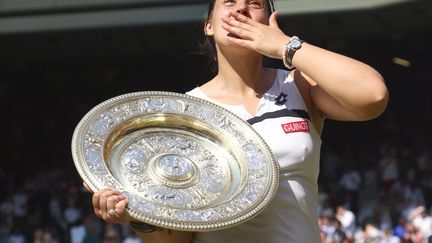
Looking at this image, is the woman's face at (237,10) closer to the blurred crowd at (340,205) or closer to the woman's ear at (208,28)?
the woman's ear at (208,28)

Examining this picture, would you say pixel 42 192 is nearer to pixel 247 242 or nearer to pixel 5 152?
pixel 5 152

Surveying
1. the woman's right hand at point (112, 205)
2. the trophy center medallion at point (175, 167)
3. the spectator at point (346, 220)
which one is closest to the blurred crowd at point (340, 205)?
the spectator at point (346, 220)

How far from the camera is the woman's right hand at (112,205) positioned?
9.89 ft

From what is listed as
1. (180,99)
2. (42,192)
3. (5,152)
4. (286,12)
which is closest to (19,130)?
(5,152)

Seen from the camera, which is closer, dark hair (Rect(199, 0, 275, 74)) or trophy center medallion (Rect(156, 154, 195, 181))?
trophy center medallion (Rect(156, 154, 195, 181))

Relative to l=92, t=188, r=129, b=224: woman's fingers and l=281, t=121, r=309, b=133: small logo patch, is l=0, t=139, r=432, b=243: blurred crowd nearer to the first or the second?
l=281, t=121, r=309, b=133: small logo patch

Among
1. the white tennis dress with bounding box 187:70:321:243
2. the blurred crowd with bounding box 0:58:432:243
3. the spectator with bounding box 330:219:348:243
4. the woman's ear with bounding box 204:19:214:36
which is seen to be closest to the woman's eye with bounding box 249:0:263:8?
the woman's ear with bounding box 204:19:214:36

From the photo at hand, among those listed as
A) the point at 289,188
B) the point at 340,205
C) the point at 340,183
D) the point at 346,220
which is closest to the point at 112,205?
the point at 289,188

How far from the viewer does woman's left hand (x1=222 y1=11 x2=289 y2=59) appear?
327 centimetres

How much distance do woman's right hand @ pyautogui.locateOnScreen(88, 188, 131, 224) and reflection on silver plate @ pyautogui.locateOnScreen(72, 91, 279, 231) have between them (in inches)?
1.1

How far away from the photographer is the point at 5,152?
2528 cm

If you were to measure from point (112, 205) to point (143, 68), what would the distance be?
23.4 m

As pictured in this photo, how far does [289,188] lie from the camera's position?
3.33m

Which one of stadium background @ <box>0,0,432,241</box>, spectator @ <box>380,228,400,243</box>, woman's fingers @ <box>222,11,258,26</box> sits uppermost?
woman's fingers @ <box>222,11,258,26</box>
